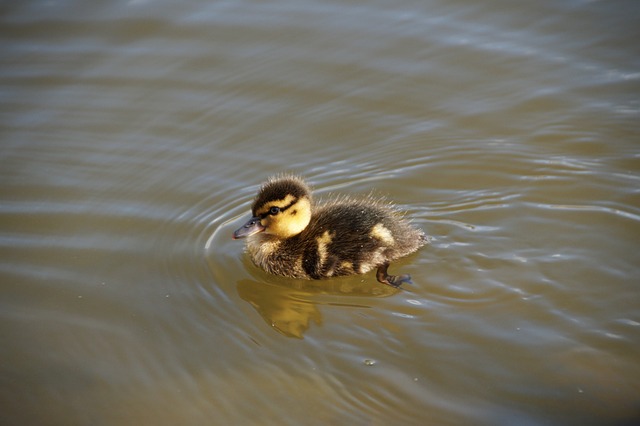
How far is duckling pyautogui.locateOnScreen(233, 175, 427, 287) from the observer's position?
441cm

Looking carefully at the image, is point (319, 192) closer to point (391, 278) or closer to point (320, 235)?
point (320, 235)

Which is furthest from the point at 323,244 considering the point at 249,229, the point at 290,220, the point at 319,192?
the point at 319,192

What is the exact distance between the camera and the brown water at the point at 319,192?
3.67 metres

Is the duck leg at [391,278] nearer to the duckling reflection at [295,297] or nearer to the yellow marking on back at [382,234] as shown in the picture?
the duckling reflection at [295,297]

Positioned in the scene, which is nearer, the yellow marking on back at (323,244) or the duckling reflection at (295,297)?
the duckling reflection at (295,297)

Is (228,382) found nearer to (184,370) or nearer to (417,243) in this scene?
(184,370)

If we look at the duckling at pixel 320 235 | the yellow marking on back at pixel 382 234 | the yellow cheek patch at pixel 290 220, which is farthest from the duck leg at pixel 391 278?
the yellow cheek patch at pixel 290 220

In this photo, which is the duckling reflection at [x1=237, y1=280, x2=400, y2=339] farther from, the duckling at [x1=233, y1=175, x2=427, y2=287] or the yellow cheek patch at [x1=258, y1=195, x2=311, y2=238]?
the yellow cheek patch at [x1=258, y1=195, x2=311, y2=238]

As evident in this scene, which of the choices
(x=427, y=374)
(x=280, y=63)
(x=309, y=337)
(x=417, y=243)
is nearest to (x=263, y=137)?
(x=280, y=63)

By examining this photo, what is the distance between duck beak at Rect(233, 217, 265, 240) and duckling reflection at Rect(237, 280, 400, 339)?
255 millimetres

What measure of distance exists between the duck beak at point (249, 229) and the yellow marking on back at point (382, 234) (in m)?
0.62

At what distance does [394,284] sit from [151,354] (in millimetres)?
1287

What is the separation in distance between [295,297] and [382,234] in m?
0.58

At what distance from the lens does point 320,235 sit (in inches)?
178
